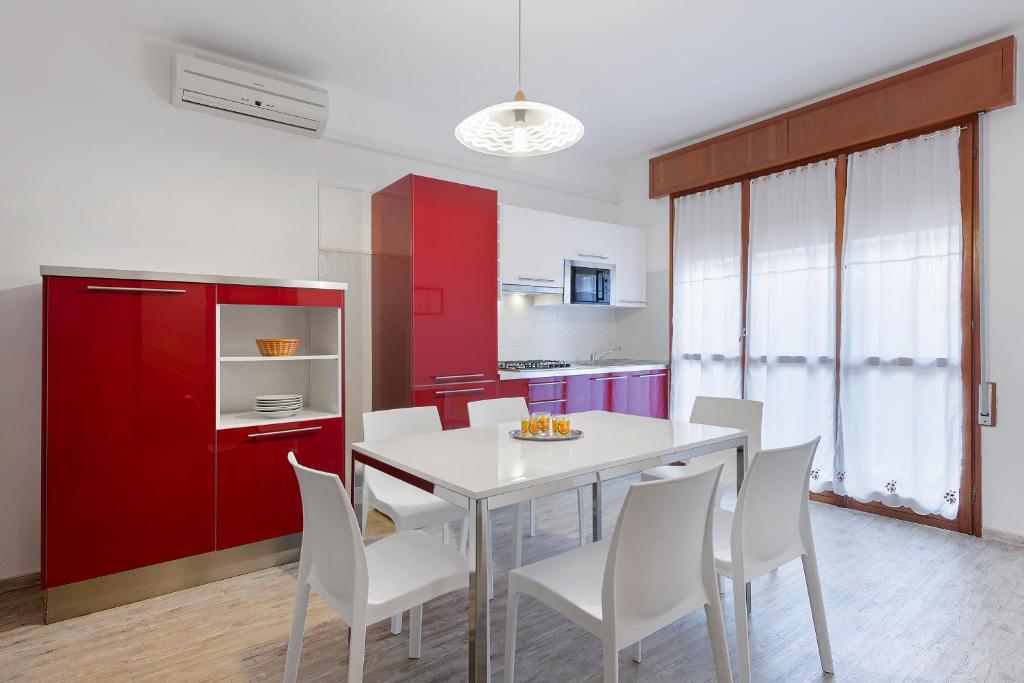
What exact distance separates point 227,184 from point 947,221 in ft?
14.5

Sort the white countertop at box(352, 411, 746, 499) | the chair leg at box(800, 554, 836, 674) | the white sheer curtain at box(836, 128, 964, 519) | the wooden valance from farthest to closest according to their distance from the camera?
1. the white sheer curtain at box(836, 128, 964, 519)
2. the wooden valance
3. the chair leg at box(800, 554, 836, 674)
4. the white countertop at box(352, 411, 746, 499)

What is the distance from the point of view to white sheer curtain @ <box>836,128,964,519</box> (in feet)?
10.8

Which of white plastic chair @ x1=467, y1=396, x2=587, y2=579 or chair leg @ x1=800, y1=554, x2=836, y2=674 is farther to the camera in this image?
white plastic chair @ x1=467, y1=396, x2=587, y2=579

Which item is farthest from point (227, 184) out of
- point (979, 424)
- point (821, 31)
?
point (979, 424)

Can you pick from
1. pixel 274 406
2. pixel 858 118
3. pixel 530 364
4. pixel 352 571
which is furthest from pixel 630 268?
pixel 352 571

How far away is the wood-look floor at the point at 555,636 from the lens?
195 centimetres

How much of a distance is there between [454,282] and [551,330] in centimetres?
153

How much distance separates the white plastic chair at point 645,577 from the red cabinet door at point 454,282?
2083 millimetres

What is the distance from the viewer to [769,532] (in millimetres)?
1839

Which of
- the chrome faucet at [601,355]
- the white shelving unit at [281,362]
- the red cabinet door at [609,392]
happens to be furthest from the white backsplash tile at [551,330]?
the white shelving unit at [281,362]

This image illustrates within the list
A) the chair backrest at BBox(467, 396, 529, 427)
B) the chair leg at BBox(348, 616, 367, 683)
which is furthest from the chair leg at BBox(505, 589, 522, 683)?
the chair backrest at BBox(467, 396, 529, 427)

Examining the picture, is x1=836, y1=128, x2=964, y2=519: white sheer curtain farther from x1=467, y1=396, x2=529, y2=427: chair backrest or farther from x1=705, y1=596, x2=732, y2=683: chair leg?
x1=705, y1=596, x2=732, y2=683: chair leg

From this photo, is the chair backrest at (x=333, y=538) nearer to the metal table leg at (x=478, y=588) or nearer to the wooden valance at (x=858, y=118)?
the metal table leg at (x=478, y=588)

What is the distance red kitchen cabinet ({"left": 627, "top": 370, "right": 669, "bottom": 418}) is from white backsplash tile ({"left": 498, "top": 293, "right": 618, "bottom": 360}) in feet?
2.27
